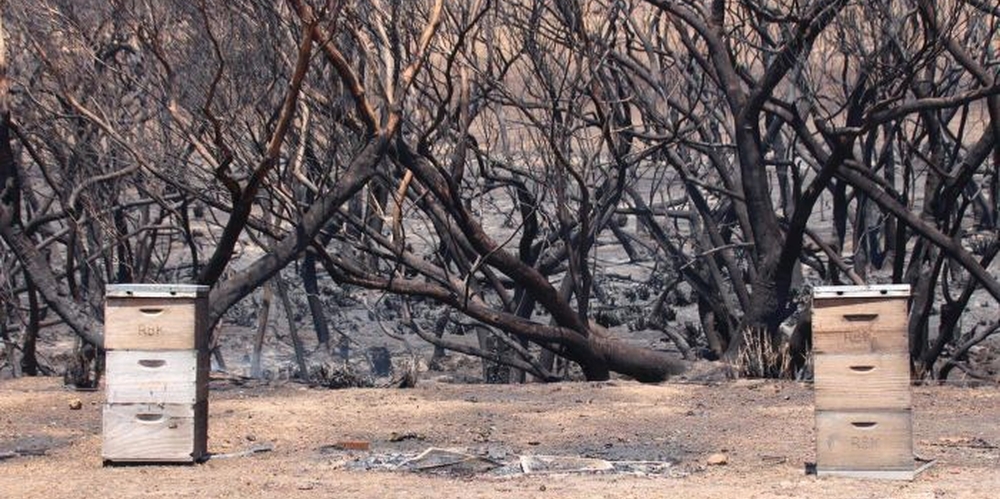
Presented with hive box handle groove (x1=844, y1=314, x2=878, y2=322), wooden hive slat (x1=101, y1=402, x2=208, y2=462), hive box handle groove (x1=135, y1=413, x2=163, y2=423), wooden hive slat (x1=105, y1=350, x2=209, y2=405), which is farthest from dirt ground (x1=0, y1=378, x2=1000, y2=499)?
hive box handle groove (x1=844, y1=314, x2=878, y2=322)

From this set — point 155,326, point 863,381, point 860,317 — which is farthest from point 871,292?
point 155,326

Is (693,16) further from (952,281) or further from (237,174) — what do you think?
(952,281)

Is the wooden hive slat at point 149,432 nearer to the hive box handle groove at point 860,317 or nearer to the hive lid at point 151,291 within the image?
the hive lid at point 151,291

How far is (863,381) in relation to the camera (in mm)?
8859

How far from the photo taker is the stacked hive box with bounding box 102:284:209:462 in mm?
9344

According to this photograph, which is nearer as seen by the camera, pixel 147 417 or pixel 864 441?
pixel 864 441

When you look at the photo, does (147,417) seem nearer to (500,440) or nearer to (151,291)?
(151,291)

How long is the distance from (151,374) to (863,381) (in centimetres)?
399

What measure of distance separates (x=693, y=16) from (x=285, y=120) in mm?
4469

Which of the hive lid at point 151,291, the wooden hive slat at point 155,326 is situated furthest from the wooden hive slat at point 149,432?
the hive lid at point 151,291

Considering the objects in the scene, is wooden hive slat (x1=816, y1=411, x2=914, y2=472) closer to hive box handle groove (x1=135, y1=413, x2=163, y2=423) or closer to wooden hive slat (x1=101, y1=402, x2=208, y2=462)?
wooden hive slat (x1=101, y1=402, x2=208, y2=462)

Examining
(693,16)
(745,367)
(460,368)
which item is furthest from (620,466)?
(460,368)

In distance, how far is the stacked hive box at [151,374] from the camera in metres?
9.34

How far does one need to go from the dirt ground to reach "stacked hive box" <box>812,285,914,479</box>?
0.15 meters
